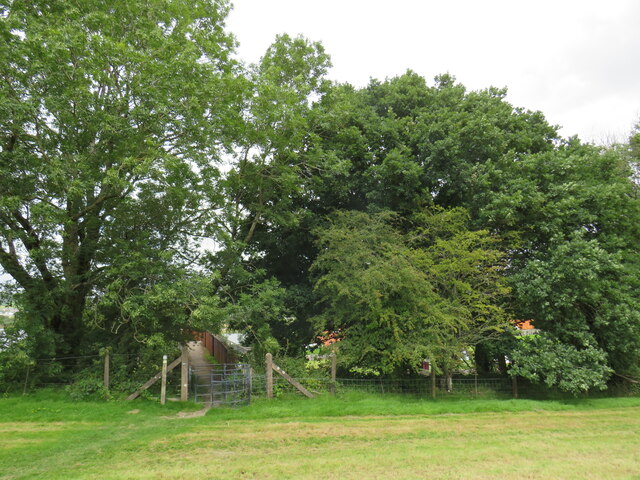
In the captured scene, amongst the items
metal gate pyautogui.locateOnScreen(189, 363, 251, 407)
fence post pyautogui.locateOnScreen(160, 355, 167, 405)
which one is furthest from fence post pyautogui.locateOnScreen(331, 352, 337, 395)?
fence post pyautogui.locateOnScreen(160, 355, 167, 405)

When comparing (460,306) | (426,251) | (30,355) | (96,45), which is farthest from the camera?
(426,251)

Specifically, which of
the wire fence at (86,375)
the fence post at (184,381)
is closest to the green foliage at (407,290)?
the fence post at (184,381)

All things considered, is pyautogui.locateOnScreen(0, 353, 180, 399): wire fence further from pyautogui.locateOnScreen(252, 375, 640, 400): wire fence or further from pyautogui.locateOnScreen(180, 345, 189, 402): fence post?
pyautogui.locateOnScreen(252, 375, 640, 400): wire fence

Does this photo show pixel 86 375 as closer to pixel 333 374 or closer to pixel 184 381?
pixel 184 381

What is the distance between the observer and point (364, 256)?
12828 mm

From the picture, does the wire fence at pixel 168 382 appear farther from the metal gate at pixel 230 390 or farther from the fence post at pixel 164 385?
the fence post at pixel 164 385

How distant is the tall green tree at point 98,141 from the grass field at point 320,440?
3.45m

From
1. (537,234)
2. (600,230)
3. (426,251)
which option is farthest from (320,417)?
(600,230)

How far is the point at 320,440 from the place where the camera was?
7590 mm

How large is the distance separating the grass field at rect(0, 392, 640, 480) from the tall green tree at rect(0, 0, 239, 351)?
11.3 ft

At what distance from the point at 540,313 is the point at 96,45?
1546 cm

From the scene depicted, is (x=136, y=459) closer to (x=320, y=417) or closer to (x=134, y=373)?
(x=320, y=417)

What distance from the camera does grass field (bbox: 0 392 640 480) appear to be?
5.93 meters

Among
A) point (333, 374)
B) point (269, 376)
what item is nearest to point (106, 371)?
point (269, 376)
